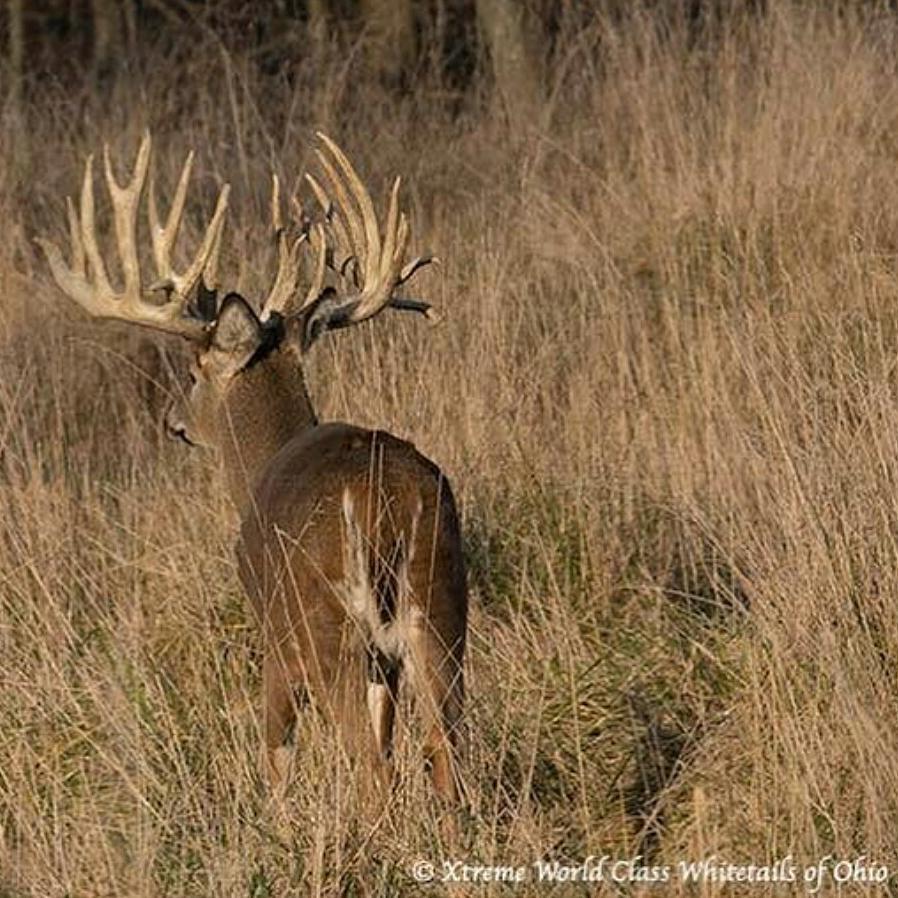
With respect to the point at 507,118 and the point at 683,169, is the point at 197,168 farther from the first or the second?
the point at 683,169

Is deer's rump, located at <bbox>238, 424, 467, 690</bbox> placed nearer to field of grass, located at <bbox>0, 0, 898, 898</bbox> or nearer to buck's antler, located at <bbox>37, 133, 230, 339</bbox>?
field of grass, located at <bbox>0, 0, 898, 898</bbox>

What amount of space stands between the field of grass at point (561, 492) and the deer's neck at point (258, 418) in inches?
16.6

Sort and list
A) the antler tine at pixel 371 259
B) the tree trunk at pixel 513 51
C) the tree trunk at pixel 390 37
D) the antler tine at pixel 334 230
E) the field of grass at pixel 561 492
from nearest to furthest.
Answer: the field of grass at pixel 561 492 < the antler tine at pixel 371 259 < the antler tine at pixel 334 230 < the tree trunk at pixel 513 51 < the tree trunk at pixel 390 37

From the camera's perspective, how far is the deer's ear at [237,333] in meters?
6.48

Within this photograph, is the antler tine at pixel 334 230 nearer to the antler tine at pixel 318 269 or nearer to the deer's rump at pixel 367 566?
the antler tine at pixel 318 269

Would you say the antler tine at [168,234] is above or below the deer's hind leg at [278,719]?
above

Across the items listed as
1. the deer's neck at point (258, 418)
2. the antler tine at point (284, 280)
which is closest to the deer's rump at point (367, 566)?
the deer's neck at point (258, 418)

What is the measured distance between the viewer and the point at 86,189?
6516 mm

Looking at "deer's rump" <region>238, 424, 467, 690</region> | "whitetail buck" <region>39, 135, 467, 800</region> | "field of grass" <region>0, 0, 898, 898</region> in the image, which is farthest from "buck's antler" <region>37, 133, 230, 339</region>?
"deer's rump" <region>238, 424, 467, 690</region>

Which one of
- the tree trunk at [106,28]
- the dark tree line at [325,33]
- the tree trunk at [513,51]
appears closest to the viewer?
the tree trunk at [513,51]

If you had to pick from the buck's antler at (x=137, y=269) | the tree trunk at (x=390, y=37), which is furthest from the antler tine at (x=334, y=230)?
the tree trunk at (x=390, y=37)

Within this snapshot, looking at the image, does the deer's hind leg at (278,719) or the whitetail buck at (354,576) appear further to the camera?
the deer's hind leg at (278,719)

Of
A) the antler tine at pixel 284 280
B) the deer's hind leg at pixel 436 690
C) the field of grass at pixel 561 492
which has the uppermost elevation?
the antler tine at pixel 284 280

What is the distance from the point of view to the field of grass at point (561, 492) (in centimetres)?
523
